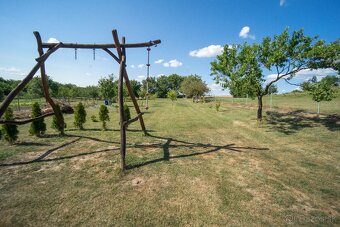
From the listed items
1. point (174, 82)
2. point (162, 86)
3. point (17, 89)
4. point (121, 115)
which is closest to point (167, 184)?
point (121, 115)

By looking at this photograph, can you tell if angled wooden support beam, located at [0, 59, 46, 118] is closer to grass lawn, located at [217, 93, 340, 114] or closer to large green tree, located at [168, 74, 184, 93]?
grass lawn, located at [217, 93, 340, 114]

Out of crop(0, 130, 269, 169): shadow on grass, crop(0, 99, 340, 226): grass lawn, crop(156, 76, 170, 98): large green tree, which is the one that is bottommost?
crop(0, 99, 340, 226): grass lawn

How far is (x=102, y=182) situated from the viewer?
225 inches

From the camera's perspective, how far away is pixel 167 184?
568 cm

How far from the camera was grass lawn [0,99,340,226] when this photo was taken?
4242 millimetres

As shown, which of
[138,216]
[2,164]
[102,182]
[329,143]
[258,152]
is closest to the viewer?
[138,216]

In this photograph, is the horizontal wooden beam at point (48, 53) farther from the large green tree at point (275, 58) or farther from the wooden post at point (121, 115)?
the large green tree at point (275, 58)

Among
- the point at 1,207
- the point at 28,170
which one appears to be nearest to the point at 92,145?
the point at 28,170

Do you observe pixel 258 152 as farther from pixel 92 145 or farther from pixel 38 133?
pixel 38 133

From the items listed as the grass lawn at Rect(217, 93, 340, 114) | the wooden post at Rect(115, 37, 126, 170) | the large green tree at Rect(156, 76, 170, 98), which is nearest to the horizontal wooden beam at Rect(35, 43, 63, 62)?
the wooden post at Rect(115, 37, 126, 170)

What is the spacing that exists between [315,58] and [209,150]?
11.4 meters

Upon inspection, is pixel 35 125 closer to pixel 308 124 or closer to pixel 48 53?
pixel 48 53

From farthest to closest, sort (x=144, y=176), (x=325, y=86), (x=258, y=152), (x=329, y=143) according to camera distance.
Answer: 1. (x=325, y=86)
2. (x=329, y=143)
3. (x=258, y=152)
4. (x=144, y=176)

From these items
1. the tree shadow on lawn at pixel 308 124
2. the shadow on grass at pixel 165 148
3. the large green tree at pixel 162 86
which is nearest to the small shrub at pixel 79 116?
the shadow on grass at pixel 165 148
